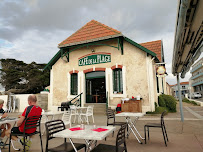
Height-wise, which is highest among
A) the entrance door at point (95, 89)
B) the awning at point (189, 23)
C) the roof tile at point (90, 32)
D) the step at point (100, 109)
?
the roof tile at point (90, 32)

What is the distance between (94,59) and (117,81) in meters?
2.36

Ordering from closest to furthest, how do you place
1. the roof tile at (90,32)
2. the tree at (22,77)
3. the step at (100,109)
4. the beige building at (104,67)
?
the beige building at (104,67) → the step at (100,109) → the roof tile at (90,32) → the tree at (22,77)

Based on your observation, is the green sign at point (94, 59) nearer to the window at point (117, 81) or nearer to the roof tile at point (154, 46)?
the window at point (117, 81)

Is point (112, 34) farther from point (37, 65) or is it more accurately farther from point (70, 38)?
point (37, 65)

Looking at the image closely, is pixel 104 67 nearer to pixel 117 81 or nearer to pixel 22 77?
pixel 117 81

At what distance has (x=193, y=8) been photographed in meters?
2.50

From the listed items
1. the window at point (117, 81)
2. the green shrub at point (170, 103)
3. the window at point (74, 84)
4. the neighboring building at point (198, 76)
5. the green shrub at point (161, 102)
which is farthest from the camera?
the neighboring building at point (198, 76)

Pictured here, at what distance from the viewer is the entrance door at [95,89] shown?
1260cm

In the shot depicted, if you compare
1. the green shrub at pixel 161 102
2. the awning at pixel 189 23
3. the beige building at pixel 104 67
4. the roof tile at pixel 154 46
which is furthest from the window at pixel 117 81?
the awning at pixel 189 23

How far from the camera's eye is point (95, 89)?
1520cm

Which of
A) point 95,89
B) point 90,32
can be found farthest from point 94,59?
point 95,89

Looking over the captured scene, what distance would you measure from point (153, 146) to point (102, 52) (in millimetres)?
8341

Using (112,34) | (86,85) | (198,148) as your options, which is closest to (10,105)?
(86,85)

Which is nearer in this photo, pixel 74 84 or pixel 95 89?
pixel 74 84
